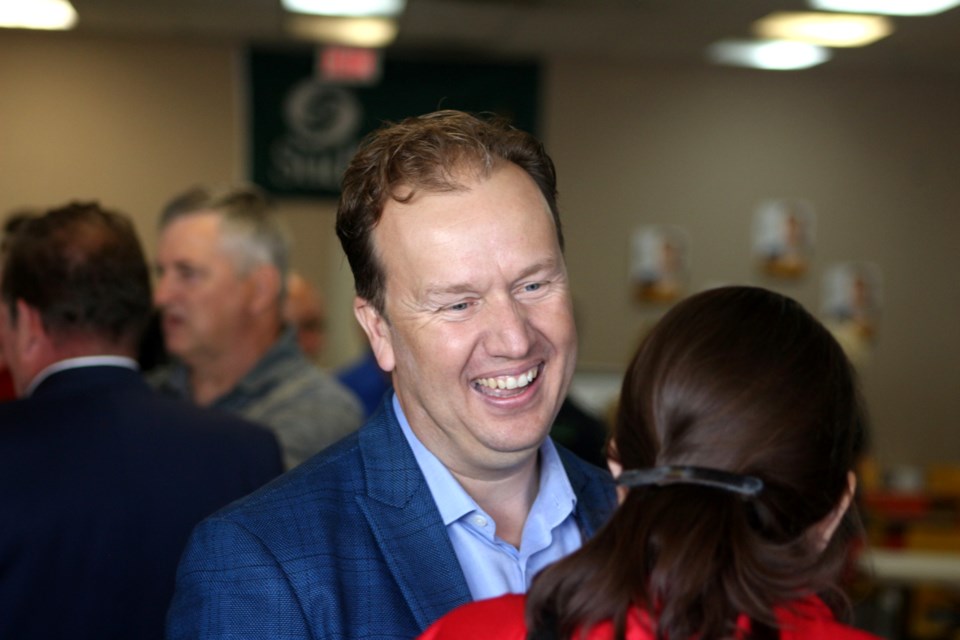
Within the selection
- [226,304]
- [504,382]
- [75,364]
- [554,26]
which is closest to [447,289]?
[504,382]

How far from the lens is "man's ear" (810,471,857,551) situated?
1.19 meters

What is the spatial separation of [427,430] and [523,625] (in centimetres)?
51

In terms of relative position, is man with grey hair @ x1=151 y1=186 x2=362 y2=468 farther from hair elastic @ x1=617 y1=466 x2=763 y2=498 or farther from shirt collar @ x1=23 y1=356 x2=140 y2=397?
hair elastic @ x1=617 y1=466 x2=763 y2=498

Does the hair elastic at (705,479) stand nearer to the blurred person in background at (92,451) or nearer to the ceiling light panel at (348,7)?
the blurred person in background at (92,451)

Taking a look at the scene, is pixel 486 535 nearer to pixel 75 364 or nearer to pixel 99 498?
pixel 99 498

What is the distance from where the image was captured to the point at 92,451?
7.16ft

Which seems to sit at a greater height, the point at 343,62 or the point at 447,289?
the point at 343,62

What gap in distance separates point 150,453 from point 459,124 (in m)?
1.04

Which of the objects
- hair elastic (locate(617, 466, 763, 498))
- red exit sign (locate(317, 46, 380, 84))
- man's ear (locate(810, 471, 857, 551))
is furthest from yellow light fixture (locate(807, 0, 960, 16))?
hair elastic (locate(617, 466, 763, 498))

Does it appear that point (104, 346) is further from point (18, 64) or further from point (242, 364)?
point (18, 64)

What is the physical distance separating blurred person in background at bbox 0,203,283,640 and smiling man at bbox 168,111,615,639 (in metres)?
0.73

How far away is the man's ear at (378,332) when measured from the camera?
5.48 ft

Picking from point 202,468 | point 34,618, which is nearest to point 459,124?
point 202,468

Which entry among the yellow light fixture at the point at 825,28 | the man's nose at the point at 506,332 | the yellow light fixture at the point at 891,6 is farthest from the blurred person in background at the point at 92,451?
the yellow light fixture at the point at 825,28
